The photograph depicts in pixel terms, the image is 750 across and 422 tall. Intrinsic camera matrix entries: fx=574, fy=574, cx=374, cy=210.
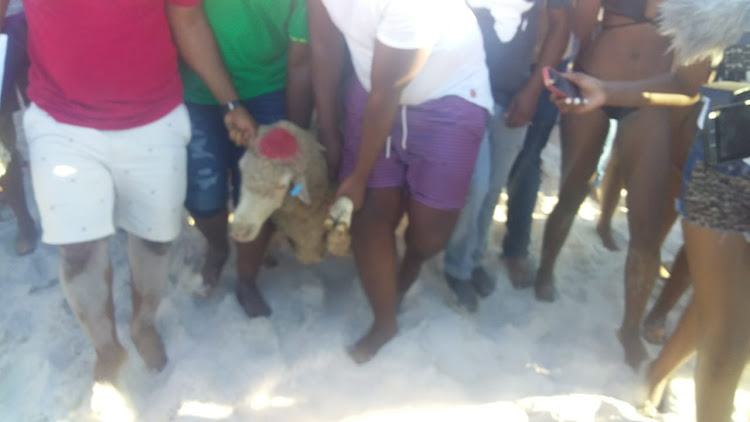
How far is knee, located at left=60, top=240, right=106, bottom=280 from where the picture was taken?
6.68 ft

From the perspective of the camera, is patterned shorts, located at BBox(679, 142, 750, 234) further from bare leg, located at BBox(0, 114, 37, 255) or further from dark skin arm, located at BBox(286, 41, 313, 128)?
bare leg, located at BBox(0, 114, 37, 255)

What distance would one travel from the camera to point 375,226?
7.62ft

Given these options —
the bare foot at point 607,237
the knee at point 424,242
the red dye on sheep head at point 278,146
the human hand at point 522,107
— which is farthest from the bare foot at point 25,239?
the bare foot at point 607,237

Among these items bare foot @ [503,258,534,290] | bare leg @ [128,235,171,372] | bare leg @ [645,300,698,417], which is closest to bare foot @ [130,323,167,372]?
bare leg @ [128,235,171,372]

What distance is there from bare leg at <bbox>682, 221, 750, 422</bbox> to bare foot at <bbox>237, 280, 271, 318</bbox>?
69.2 inches

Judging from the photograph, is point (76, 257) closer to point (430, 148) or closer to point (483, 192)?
point (430, 148)

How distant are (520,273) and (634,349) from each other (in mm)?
662

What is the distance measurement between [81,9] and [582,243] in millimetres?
2707

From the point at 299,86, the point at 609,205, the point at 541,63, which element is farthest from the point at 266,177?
the point at 609,205

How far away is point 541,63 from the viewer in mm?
2445

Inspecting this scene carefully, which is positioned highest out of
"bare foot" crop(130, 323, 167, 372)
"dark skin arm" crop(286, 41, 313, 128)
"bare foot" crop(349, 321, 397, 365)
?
"dark skin arm" crop(286, 41, 313, 128)

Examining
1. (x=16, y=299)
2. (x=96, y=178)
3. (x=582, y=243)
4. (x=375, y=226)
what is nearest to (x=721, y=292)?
(x=375, y=226)

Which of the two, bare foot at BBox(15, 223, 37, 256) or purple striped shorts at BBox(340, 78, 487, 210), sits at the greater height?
purple striped shorts at BBox(340, 78, 487, 210)

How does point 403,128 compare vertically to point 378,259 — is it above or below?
above
